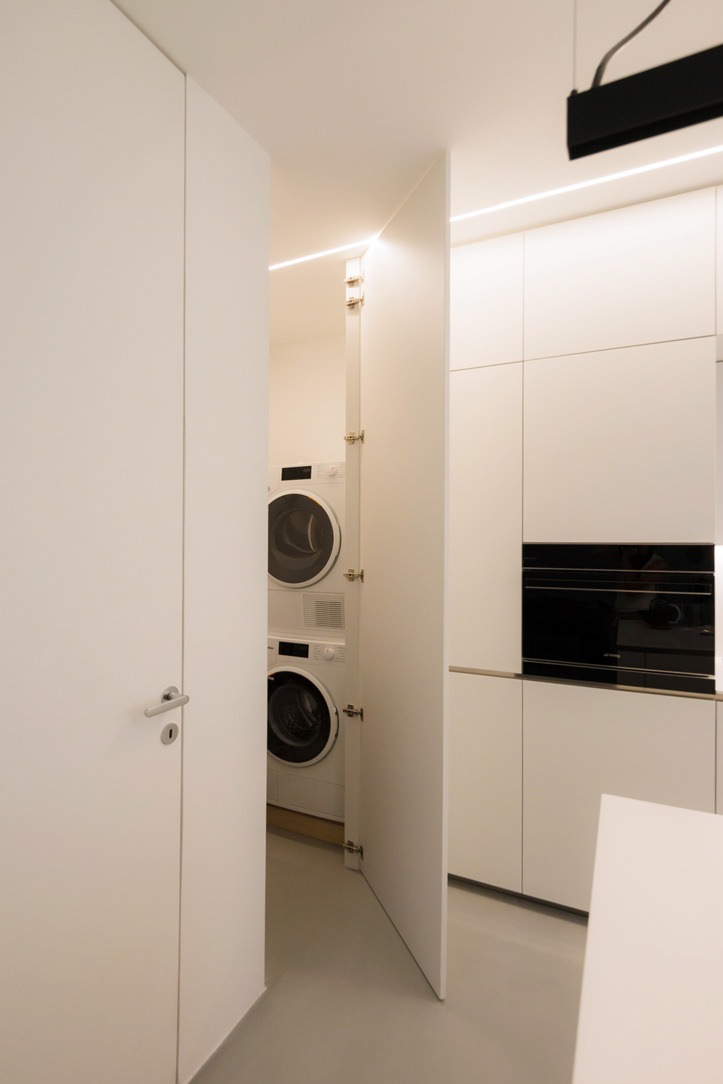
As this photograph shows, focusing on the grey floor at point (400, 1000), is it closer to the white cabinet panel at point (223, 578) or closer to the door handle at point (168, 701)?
the white cabinet panel at point (223, 578)

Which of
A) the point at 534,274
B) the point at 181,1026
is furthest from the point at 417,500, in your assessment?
the point at 181,1026

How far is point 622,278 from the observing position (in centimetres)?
206

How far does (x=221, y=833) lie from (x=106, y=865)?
1.33ft

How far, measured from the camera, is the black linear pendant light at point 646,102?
701 mm

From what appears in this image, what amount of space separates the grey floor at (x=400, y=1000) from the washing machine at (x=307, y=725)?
18.3 inches

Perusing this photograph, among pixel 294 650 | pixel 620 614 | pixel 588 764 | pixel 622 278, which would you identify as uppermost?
pixel 622 278

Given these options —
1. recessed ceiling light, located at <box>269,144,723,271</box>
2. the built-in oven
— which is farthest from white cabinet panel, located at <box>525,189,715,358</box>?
the built-in oven

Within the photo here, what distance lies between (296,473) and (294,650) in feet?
2.94

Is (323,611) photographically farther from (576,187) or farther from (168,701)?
(576,187)

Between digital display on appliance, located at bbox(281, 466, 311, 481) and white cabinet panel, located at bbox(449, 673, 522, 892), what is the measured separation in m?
1.22

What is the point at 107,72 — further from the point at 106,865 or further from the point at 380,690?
the point at 380,690

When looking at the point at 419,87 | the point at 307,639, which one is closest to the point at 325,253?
the point at 419,87

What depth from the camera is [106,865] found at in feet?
3.93

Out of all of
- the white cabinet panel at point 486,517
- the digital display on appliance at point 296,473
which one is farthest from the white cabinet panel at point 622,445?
the digital display on appliance at point 296,473
